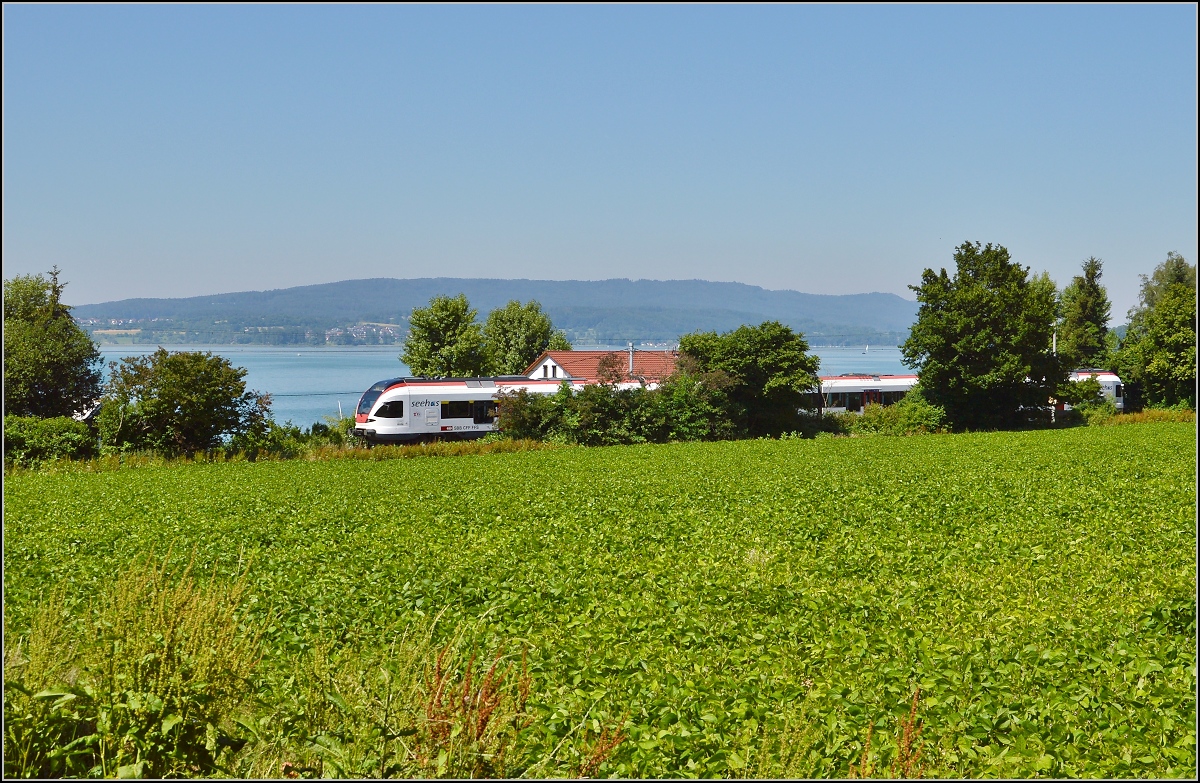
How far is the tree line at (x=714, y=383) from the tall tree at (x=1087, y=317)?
3835mm

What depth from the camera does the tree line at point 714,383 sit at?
69.6ft

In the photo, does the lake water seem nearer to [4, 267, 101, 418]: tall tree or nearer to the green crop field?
[4, 267, 101, 418]: tall tree

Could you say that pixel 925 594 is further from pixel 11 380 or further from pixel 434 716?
pixel 11 380

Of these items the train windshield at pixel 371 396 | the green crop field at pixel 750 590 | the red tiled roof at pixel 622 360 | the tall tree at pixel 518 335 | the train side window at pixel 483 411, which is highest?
the tall tree at pixel 518 335

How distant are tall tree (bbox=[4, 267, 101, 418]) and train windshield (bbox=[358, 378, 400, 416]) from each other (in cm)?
809

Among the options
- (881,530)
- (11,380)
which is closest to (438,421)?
(11,380)

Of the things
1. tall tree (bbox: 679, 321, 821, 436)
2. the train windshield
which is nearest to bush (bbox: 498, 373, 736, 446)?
tall tree (bbox: 679, 321, 821, 436)

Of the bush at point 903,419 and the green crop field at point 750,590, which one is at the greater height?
the bush at point 903,419

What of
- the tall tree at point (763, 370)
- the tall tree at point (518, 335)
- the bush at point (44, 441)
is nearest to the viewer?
the bush at point (44, 441)

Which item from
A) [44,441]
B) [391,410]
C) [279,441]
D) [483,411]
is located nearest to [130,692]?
[44,441]

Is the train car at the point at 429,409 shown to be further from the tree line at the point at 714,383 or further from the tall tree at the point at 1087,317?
the tall tree at the point at 1087,317

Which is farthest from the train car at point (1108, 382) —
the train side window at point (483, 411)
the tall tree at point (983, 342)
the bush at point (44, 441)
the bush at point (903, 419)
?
the bush at point (44, 441)

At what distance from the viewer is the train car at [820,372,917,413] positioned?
34625 mm

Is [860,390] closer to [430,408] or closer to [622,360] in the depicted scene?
[622,360]
